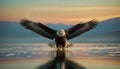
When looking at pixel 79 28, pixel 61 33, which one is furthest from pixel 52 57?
pixel 79 28

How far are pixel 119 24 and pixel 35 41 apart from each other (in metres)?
0.88

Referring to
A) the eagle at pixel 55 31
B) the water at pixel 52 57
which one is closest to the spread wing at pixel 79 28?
the eagle at pixel 55 31

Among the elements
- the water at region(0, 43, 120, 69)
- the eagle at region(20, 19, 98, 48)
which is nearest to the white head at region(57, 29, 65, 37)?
the eagle at region(20, 19, 98, 48)

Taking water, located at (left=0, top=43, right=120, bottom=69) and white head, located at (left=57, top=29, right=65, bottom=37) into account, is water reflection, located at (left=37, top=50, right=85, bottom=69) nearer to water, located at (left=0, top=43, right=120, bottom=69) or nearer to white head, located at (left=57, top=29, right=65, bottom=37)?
water, located at (left=0, top=43, right=120, bottom=69)

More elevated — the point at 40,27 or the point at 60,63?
the point at 40,27

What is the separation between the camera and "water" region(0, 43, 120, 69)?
3.10 meters

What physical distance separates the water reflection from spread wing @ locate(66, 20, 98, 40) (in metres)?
0.19

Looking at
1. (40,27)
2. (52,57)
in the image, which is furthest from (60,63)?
(40,27)

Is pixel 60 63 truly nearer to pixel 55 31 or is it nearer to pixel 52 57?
pixel 52 57

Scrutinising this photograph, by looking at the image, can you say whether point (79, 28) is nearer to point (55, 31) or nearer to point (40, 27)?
point (55, 31)

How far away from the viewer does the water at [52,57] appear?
3.10 m

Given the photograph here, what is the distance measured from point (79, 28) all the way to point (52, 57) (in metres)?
0.40

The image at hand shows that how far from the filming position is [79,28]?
3123 mm

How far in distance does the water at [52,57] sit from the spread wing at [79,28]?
109mm
